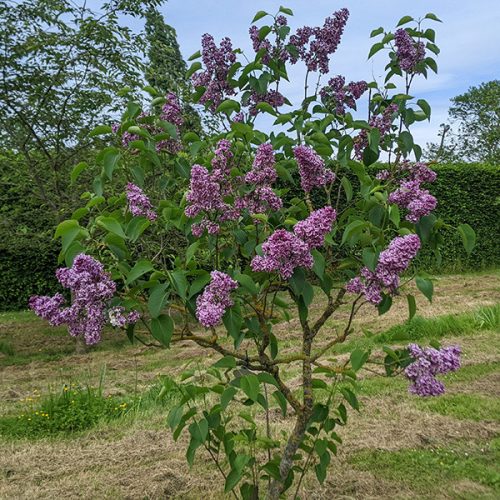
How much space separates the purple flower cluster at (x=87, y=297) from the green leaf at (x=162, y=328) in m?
0.20

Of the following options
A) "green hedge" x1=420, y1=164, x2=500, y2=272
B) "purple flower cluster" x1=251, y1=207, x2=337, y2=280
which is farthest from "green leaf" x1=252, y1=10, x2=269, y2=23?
"green hedge" x1=420, y1=164, x2=500, y2=272

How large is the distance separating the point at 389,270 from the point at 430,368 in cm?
44

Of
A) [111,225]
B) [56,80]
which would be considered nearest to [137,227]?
[111,225]

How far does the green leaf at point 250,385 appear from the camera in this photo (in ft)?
5.99

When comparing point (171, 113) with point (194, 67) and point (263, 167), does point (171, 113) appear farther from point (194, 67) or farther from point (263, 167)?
point (263, 167)

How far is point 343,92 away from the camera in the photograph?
276 cm

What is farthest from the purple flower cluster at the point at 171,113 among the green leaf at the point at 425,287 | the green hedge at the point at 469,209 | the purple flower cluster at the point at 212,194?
the green hedge at the point at 469,209

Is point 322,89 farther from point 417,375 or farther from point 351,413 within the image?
point 351,413

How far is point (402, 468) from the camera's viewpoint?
329cm

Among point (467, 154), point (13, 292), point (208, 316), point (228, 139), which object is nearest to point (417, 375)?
point (208, 316)

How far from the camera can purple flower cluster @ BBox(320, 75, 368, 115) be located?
2732 mm

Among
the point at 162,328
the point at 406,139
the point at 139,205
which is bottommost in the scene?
the point at 162,328

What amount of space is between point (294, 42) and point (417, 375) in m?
1.66

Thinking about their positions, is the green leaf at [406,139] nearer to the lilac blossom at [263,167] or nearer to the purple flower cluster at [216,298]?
the lilac blossom at [263,167]
